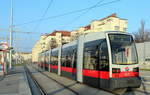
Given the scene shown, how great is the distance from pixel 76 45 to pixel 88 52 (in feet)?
9.12

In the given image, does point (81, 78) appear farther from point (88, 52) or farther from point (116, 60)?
point (116, 60)

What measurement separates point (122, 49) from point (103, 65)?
1.26 m

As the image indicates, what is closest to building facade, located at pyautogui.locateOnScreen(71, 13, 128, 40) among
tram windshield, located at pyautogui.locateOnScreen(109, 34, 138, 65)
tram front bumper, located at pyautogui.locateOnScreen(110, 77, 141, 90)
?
tram windshield, located at pyautogui.locateOnScreen(109, 34, 138, 65)

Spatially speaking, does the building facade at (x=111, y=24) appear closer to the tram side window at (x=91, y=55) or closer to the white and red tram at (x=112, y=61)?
the tram side window at (x=91, y=55)

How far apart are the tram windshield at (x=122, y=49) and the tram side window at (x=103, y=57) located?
0.34 metres

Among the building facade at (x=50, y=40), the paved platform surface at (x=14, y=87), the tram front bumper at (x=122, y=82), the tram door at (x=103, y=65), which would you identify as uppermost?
the building facade at (x=50, y=40)

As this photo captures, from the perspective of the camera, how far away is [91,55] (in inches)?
502

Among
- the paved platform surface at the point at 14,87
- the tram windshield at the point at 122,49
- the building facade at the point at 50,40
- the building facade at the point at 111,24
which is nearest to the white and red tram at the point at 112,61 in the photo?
the tram windshield at the point at 122,49

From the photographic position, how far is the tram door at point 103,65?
10.8 meters

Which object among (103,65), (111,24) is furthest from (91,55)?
(111,24)

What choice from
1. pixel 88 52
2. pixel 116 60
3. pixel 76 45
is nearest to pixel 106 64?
pixel 116 60

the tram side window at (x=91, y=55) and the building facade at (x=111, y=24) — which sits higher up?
the building facade at (x=111, y=24)

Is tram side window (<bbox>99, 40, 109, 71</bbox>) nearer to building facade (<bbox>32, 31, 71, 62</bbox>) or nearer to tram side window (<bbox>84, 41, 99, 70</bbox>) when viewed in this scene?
tram side window (<bbox>84, 41, 99, 70</bbox>)

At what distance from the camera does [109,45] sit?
1088 centimetres
